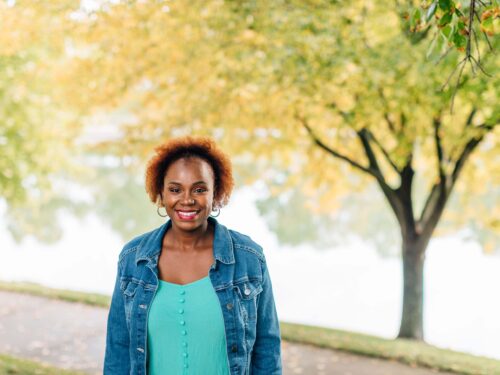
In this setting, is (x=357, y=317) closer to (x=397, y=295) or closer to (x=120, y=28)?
(x=397, y=295)

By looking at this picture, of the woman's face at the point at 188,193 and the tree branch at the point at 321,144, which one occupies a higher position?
the tree branch at the point at 321,144

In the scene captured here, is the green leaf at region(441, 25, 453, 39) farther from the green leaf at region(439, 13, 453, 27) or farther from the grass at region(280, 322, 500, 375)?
the grass at region(280, 322, 500, 375)

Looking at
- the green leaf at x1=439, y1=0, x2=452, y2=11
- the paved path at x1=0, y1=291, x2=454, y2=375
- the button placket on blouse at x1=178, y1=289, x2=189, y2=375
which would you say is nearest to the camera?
the button placket on blouse at x1=178, y1=289, x2=189, y2=375

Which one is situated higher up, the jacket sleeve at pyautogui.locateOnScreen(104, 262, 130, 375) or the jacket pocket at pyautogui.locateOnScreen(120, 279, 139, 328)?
the jacket pocket at pyautogui.locateOnScreen(120, 279, 139, 328)

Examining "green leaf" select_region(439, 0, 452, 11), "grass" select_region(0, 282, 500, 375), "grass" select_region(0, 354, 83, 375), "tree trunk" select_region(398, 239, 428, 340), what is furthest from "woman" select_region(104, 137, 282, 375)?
"tree trunk" select_region(398, 239, 428, 340)

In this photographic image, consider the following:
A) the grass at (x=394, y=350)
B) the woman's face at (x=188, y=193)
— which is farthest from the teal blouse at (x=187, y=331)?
the grass at (x=394, y=350)

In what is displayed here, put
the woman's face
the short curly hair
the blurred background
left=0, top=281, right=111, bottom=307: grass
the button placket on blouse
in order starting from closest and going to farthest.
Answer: the button placket on blouse → the woman's face → the short curly hair → the blurred background → left=0, top=281, right=111, bottom=307: grass

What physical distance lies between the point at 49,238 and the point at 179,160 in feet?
99.2

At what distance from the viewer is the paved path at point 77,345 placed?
6531mm

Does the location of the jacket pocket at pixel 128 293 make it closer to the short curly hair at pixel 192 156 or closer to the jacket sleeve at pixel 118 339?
the jacket sleeve at pixel 118 339

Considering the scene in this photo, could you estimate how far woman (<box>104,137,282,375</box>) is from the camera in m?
2.30

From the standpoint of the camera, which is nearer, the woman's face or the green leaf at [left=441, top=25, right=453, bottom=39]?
the woman's face

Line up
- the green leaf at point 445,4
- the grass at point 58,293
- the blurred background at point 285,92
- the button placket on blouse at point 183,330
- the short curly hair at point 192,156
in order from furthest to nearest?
the grass at point 58,293 → the blurred background at point 285,92 → the green leaf at point 445,4 → the short curly hair at point 192,156 → the button placket on blouse at point 183,330

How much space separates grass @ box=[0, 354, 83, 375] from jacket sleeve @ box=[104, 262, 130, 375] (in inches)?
147
